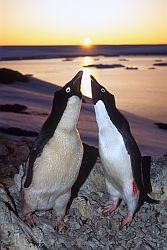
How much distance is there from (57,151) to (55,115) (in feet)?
0.65

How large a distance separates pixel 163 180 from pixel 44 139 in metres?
1.01

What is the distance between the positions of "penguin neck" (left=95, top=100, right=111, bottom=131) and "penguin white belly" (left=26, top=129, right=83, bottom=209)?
0.16 meters

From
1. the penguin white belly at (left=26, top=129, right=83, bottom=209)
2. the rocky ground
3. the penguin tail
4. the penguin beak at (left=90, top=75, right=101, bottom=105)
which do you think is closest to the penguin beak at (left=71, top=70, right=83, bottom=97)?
the penguin beak at (left=90, top=75, right=101, bottom=105)

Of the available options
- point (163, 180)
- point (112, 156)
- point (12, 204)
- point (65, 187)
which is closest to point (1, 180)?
point (12, 204)

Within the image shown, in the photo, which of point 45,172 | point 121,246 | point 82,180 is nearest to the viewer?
point 45,172

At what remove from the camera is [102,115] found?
2.28 m

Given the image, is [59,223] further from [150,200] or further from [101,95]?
[101,95]

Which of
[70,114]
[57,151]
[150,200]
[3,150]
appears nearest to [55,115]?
[70,114]

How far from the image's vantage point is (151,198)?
8.98 feet

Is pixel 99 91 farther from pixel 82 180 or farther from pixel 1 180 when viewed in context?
pixel 1 180

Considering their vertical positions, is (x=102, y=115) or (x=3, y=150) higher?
(x=102, y=115)

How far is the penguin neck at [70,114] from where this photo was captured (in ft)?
7.00

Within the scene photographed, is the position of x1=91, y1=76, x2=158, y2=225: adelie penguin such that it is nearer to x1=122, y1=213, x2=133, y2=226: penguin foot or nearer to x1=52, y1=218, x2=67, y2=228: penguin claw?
x1=122, y1=213, x2=133, y2=226: penguin foot

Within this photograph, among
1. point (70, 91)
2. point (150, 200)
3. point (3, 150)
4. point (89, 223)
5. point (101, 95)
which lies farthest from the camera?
point (3, 150)
